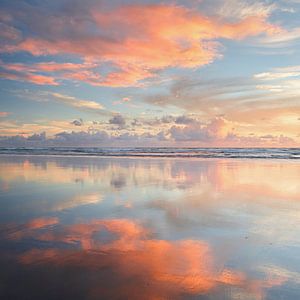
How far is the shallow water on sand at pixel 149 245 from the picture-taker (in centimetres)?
427

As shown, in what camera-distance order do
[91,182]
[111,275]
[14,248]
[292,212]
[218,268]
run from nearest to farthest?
[111,275]
[218,268]
[14,248]
[292,212]
[91,182]

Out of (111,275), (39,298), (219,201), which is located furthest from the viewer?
(219,201)

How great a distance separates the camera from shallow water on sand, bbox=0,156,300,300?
4.27m

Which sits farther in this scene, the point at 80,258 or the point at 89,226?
the point at 89,226

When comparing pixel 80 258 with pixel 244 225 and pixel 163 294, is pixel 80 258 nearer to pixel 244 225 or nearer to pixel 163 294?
pixel 163 294

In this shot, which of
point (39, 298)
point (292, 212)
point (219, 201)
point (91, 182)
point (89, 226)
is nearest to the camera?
point (39, 298)

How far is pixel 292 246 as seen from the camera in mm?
5930

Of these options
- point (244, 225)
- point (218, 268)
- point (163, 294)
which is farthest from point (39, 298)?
point (244, 225)

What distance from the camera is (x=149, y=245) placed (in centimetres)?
602

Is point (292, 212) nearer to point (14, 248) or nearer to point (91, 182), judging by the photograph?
point (14, 248)

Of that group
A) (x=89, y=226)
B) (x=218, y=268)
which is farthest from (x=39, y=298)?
(x=89, y=226)

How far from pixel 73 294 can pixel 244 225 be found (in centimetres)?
490

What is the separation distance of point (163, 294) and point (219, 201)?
259 inches

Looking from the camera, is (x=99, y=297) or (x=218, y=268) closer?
(x=99, y=297)
